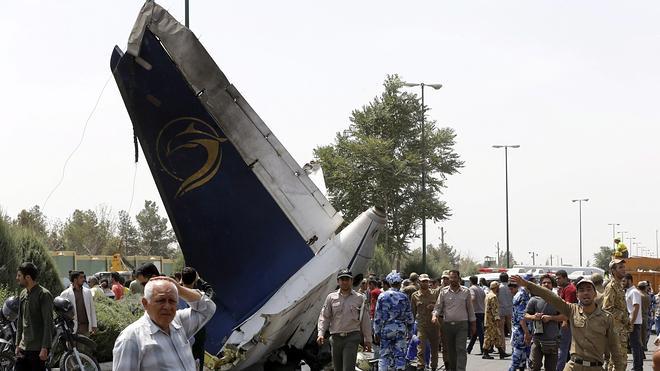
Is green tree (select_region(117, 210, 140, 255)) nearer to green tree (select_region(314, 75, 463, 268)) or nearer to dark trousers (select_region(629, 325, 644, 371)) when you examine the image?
green tree (select_region(314, 75, 463, 268))

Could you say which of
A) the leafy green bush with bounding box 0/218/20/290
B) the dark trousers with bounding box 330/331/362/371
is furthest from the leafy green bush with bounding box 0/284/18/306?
the dark trousers with bounding box 330/331/362/371

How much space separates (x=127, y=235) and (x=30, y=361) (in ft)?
322

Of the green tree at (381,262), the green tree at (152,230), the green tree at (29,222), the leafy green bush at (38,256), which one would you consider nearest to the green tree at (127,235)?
the green tree at (152,230)

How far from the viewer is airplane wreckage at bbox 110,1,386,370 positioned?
15.8 metres

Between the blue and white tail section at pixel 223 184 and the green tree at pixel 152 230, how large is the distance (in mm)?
100203

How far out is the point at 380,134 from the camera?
158 ft

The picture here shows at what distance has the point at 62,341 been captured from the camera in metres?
13.6

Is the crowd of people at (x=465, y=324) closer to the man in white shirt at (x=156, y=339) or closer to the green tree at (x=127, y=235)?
the man in white shirt at (x=156, y=339)

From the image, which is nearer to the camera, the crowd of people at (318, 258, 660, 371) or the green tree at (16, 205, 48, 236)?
the crowd of people at (318, 258, 660, 371)

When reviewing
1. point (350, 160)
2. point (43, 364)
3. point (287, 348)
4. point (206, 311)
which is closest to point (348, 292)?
point (287, 348)

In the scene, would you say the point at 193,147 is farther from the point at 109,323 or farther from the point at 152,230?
the point at 152,230

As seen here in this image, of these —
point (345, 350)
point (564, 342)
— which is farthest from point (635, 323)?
point (345, 350)

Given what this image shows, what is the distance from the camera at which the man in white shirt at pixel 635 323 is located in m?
15.9

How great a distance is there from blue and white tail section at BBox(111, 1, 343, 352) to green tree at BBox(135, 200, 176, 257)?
100 m
